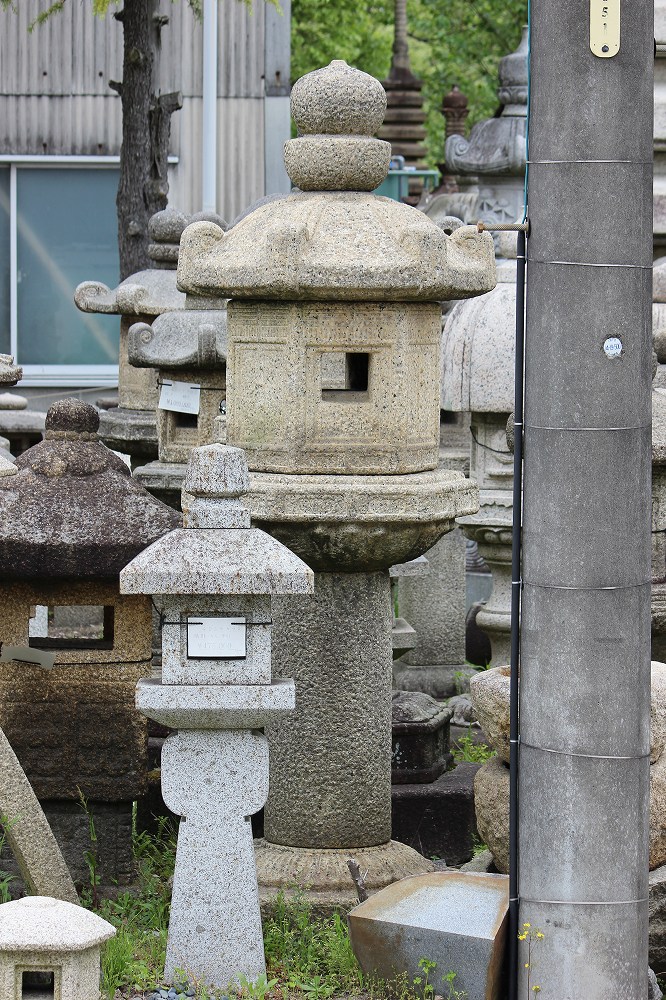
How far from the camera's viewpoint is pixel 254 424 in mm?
5297

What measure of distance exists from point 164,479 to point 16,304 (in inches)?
389

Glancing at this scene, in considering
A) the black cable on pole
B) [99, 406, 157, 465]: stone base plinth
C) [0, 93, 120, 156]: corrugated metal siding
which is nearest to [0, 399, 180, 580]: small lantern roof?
the black cable on pole

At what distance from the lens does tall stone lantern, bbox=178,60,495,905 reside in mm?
5133

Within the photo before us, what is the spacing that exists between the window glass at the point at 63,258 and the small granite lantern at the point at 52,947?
12.8 m

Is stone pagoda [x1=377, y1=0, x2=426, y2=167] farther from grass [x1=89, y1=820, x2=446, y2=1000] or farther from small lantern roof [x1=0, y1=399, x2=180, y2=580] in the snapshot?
grass [x1=89, y1=820, x2=446, y2=1000]

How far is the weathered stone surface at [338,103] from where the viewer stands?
5266mm

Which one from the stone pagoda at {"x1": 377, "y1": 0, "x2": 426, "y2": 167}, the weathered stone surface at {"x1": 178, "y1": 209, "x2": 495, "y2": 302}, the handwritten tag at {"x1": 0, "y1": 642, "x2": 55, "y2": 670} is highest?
the stone pagoda at {"x1": 377, "y1": 0, "x2": 426, "y2": 167}

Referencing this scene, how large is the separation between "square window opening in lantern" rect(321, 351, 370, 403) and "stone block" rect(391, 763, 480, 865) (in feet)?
4.80

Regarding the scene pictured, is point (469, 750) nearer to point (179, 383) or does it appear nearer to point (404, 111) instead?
point (179, 383)

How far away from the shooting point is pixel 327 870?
5.28 metres

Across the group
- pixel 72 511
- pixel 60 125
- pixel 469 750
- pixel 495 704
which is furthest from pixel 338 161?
pixel 60 125

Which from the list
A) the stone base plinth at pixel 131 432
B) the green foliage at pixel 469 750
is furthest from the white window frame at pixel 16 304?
the green foliage at pixel 469 750

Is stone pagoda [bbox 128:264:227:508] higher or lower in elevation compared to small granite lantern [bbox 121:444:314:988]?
higher

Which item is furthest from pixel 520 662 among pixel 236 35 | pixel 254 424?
pixel 236 35
